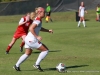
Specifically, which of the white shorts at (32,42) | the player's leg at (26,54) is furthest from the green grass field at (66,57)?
the white shorts at (32,42)

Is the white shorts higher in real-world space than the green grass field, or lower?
higher

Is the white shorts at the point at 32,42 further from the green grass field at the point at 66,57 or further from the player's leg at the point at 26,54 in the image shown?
the green grass field at the point at 66,57

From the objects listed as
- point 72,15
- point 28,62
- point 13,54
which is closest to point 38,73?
point 28,62

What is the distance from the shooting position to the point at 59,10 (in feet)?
176

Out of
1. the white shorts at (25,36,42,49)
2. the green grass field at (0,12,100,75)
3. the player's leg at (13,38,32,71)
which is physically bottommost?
the green grass field at (0,12,100,75)

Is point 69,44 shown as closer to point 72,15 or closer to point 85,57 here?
point 85,57

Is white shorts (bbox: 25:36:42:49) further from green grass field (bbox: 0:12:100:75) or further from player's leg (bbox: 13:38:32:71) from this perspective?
green grass field (bbox: 0:12:100:75)

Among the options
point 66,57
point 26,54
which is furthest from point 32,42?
point 66,57

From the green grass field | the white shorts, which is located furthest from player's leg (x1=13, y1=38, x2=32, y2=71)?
the green grass field

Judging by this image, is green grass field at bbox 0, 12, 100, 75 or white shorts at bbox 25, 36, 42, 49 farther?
green grass field at bbox 0, 12, 100, 75

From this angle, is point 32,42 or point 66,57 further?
point 66,57

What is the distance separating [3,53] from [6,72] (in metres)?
5.92

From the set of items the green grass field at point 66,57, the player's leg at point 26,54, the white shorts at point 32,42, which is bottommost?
the green grass field at point 66,57

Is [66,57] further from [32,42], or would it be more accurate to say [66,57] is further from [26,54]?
[32,42]
